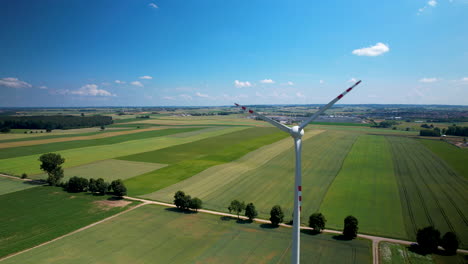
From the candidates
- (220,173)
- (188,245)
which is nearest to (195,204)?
(188,245)

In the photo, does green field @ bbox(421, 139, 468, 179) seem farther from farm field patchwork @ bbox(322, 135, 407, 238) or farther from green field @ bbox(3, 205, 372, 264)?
green field @ bbox(3, 205, 372, 264)

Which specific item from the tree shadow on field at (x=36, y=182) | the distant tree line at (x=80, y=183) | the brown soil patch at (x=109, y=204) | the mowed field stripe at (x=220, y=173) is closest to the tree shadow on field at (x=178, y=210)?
the mowed field stripe at (x=220, y=173)

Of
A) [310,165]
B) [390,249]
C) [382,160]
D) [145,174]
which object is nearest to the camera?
[390,249]

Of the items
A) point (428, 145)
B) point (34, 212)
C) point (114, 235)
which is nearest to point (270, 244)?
point (114, 235)

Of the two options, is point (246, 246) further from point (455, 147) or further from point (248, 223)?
point (455, 147)

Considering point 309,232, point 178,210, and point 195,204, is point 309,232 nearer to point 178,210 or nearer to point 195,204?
point 195,204

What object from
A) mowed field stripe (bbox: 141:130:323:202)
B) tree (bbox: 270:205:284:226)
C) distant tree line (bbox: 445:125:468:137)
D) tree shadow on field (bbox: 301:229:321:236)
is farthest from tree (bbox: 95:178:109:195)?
distant tree line (bbox: 445:125:468:137)
